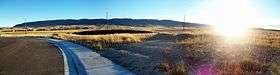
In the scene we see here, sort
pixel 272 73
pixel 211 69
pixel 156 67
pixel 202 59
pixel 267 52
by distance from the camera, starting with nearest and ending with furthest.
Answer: pixel 272 73
pixel 211 69
pixel 156 67
pixel 202 59
pixel 267 52

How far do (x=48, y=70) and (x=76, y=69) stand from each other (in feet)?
4.08

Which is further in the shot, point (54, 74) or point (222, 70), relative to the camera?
point (54, 74)

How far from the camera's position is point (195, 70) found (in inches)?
603

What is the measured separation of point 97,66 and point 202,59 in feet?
13.3

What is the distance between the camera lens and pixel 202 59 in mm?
18547

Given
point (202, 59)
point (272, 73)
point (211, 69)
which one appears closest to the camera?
point (272, 73)

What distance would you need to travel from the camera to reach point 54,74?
15805 millimetres

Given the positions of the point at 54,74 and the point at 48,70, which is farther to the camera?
the point at 48,70

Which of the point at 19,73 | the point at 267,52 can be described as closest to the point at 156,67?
the point at 19,73

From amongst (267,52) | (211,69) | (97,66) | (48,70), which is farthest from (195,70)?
(267,52)

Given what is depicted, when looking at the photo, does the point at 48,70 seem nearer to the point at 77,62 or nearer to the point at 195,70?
the point at 77,62

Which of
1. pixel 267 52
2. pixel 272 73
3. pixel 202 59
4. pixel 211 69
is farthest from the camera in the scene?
pixel 267 52

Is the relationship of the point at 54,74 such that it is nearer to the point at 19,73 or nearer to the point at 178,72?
the point at 19,73

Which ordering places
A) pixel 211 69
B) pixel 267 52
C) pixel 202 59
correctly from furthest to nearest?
pixel 267 52 < pixel 202 59 < pixel 211 69
